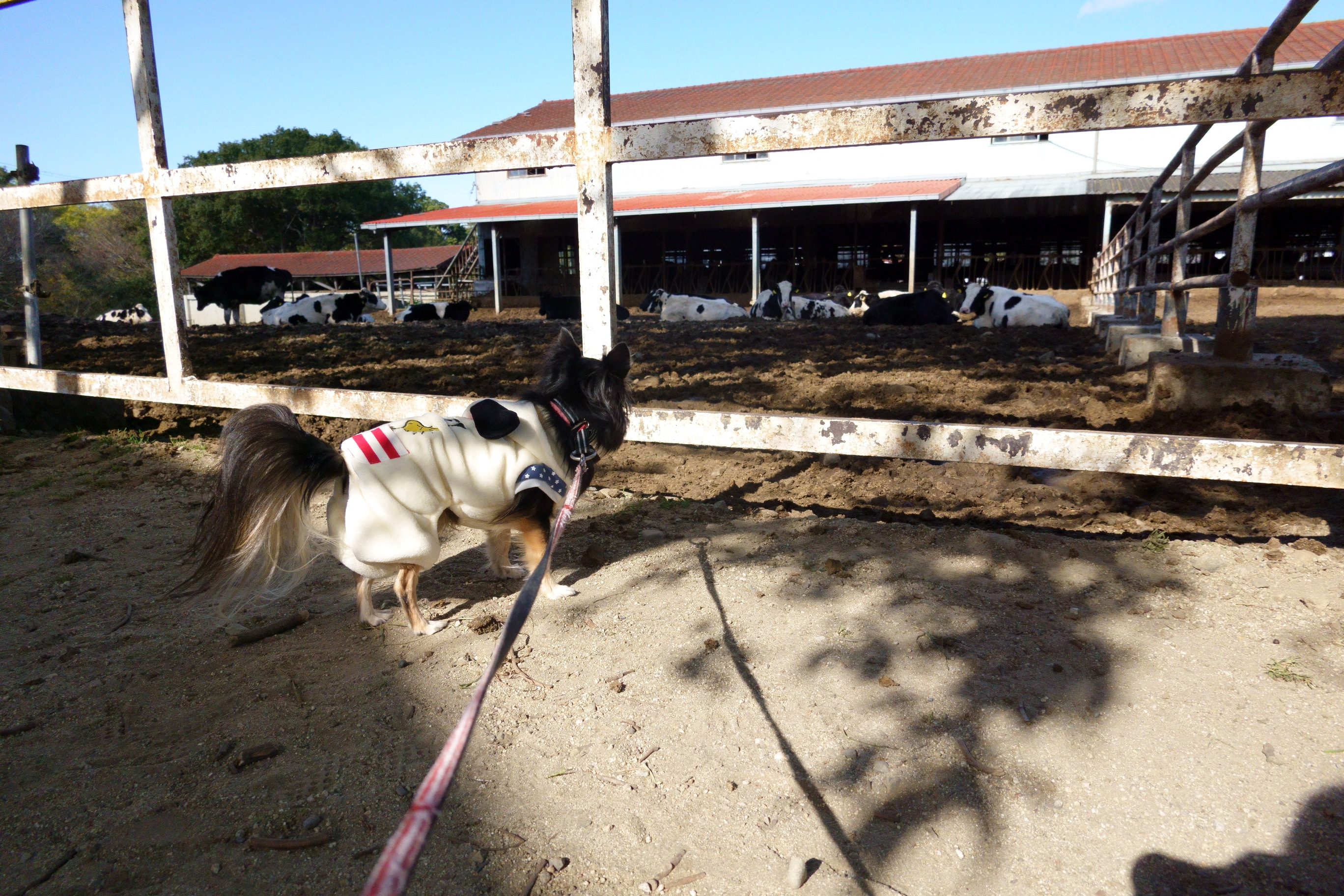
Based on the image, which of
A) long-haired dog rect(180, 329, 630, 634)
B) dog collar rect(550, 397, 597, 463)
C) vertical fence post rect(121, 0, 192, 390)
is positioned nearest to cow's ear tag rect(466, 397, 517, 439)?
long-haired dog rect(180, 329, 630, 634)

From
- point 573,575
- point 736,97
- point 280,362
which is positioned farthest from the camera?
point 736,97

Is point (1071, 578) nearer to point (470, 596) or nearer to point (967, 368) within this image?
point (470, 596)

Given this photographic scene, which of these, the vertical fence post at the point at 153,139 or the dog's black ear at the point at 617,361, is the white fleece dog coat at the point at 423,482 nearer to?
the dog's black ear at the point at 617,361

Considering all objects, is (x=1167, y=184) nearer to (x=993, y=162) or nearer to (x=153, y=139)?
(x=993, y=162)

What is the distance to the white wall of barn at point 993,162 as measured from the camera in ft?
65.3

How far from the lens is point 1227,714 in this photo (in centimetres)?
196

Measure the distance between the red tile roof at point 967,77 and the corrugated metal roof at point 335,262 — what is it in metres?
12.1

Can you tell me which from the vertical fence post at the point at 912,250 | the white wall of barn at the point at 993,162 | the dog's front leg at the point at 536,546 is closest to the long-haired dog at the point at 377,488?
the dog's front leg at the point at 536,546

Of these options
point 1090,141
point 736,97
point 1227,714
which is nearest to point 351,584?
point 1227,714

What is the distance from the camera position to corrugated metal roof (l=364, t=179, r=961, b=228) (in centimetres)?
2020

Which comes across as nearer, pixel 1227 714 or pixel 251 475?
pixel 1227 714

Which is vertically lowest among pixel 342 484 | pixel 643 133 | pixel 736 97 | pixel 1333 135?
pixel 342 484

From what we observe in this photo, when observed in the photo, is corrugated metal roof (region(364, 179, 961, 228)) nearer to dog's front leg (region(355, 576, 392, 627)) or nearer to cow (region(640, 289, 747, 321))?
cow (region(640, 289, 747, 321))

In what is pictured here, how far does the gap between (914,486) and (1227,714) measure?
7.68 ft
